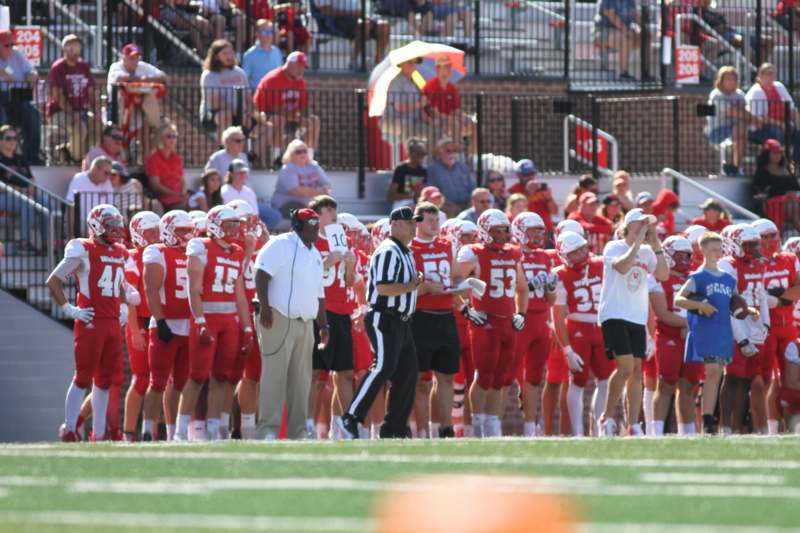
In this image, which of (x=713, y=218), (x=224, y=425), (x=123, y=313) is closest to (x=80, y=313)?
(x=123, y=313)

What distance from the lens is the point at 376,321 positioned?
15359mm

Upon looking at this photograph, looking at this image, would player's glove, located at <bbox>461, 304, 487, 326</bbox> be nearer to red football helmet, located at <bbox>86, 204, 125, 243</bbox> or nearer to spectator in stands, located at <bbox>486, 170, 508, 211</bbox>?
red football helmet, located at <bbox>86, 204, 125, 243</bbox>

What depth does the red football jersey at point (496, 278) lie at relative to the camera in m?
17.6

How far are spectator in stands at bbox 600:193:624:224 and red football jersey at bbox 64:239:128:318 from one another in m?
6.29

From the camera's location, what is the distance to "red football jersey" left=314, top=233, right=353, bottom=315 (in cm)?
1708

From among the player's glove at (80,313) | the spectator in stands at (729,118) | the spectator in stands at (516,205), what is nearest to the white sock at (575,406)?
the spectator in stands at (516,205)

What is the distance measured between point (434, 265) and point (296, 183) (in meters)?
3.84

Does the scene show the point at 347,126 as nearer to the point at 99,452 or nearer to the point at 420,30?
the point at 420,30

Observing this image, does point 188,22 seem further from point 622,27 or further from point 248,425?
point 248,425

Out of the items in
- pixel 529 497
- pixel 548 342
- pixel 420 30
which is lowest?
pixel 548 342

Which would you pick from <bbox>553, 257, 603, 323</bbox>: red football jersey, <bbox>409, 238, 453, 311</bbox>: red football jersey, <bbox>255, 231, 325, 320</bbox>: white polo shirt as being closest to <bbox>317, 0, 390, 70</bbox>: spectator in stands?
<bbox>553, 257, 603, 323</bbox>: red football jersey

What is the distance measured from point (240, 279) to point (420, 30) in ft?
32.7

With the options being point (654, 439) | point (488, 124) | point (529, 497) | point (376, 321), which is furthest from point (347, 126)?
point (529, 497)

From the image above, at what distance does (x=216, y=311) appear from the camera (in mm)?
16922
